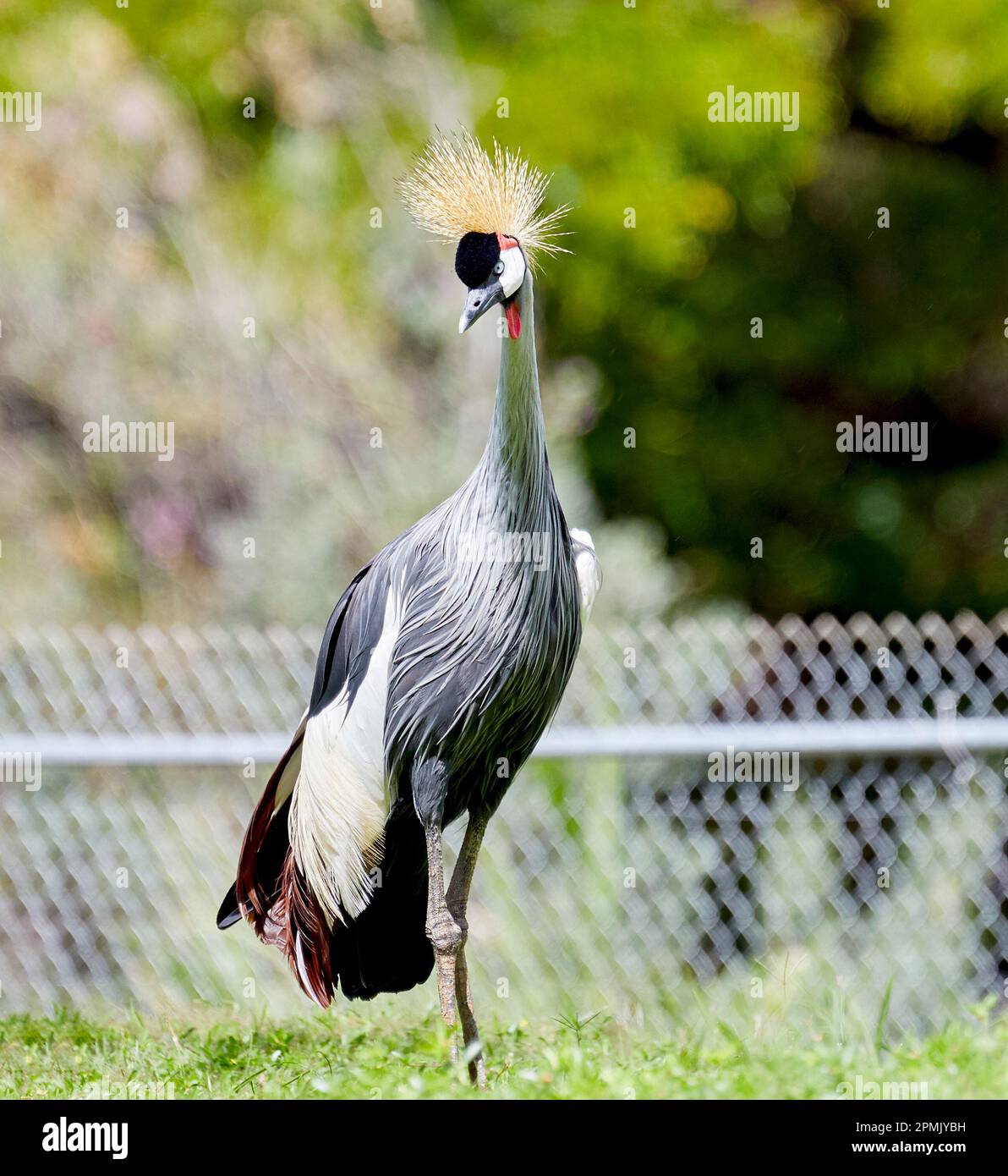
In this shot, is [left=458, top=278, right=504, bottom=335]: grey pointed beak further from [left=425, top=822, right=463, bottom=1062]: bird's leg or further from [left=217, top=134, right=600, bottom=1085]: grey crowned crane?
[left=425, top=822, right=463, bottom=1062]: bird's leg

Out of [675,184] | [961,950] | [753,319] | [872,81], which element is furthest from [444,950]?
[872,81]

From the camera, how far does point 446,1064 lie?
9.79ft

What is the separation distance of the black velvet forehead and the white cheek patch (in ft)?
0.07

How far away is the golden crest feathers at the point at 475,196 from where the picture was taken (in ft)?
10.2

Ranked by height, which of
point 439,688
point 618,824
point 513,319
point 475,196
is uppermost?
point 475,196

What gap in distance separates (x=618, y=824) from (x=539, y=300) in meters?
3.75

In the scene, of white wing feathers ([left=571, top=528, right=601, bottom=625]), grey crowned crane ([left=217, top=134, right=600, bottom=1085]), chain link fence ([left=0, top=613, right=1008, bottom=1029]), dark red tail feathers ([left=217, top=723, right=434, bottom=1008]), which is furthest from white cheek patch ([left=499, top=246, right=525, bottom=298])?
chain link fence ([left=0, top=613, right=1008, bottom=1029])

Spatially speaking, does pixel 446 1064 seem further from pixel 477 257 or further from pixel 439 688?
pixel 477 257

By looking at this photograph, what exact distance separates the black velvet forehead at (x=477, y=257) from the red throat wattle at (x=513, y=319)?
3.1 inches

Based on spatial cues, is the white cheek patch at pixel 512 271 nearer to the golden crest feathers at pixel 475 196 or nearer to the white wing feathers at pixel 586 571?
the golden crest feathers at pixel 475 196

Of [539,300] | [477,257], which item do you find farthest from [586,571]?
[539,300]

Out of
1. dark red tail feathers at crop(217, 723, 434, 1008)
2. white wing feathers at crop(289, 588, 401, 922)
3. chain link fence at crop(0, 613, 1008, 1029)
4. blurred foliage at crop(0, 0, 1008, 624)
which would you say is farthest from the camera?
blurred foliage at crop(0, 0, 1008, 624)

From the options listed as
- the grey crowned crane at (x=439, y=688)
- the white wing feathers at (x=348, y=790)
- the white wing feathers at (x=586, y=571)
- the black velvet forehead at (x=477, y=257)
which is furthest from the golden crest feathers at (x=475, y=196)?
the white wing feathers at (x=348, y=790)

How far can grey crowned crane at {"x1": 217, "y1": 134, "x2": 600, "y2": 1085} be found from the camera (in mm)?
2975
